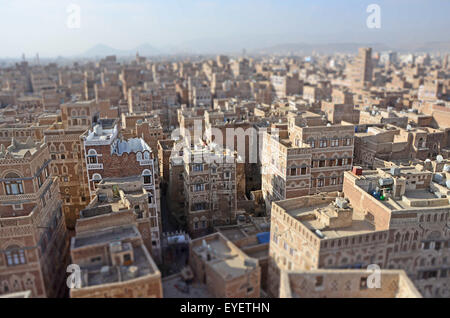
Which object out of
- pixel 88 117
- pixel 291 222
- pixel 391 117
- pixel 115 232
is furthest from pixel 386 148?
pixel 88 117

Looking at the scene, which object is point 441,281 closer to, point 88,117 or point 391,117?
point 391,117

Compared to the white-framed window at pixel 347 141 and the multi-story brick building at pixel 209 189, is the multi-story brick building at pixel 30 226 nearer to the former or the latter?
the multi-story brick building at pixel 209 189

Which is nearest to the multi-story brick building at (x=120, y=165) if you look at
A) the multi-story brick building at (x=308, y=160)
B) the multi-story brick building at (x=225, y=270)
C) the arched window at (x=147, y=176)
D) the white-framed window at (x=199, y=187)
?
the arched window at (x=147, y=176)

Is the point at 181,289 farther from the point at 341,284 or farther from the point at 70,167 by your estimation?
the point at 70,167

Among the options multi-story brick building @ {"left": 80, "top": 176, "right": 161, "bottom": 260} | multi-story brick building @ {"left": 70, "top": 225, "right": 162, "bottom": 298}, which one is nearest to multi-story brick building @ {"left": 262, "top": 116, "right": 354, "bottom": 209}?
multi-story brick building @ {"left": 80, "top": 176, "right": 161, "bottom": 260}

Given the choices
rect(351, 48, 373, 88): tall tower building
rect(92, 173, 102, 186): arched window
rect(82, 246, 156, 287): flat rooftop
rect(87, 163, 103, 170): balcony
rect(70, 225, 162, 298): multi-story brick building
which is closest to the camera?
rect(70, 225, 162, 298): multi-story brick building

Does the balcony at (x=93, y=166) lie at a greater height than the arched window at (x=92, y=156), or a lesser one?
lesser

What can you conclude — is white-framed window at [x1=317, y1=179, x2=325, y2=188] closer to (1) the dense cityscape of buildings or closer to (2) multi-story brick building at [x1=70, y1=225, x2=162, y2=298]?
(1) the dense cityscape of buildings
